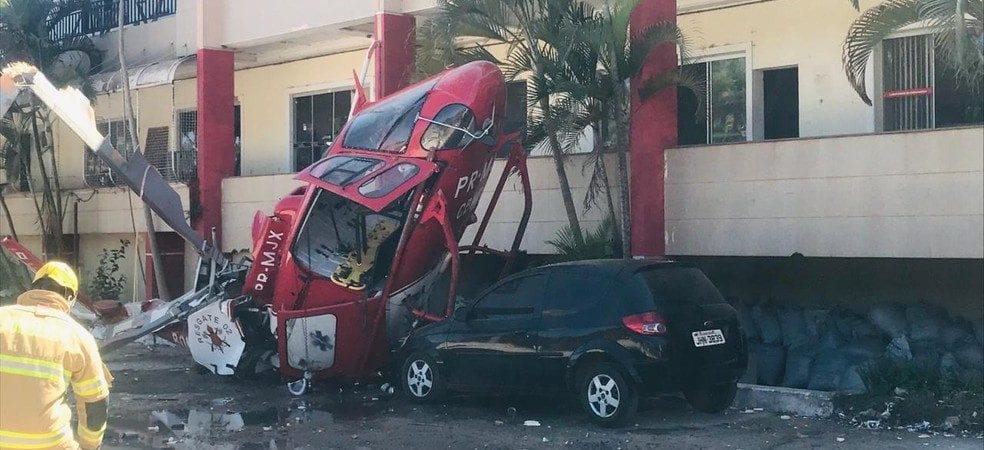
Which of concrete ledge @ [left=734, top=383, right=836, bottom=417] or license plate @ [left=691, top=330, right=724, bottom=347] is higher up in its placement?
license plate @ [left=691, top=330, right=724, bottom=347]

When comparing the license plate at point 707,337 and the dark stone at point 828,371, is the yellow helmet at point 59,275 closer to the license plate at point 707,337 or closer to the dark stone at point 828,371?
the license plate at point 707,337

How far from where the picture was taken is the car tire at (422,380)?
11.1 metres

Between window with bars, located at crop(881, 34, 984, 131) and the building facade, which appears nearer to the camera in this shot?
the building facade

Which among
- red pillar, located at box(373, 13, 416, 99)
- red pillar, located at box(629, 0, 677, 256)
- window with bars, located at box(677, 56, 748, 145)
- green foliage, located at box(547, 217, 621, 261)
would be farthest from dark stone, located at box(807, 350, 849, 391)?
red pillar, located at box(373, 13, 416, 99)

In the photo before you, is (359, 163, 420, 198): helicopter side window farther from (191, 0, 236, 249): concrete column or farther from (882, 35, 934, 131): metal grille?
(191, 0, 236, 249): concrete column

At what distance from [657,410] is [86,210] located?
15.0 meters

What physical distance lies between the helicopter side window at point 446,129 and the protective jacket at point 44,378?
278 inches

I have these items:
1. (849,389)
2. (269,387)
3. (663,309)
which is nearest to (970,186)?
(849,389)

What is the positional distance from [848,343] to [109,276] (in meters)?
16.0

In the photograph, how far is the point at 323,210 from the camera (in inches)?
486

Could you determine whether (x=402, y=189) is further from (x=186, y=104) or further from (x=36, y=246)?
(x=36, y=246)

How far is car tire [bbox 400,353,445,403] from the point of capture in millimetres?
11133

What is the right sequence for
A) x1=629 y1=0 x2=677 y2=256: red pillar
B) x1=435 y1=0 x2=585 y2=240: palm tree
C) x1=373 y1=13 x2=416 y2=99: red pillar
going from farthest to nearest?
x1=373 y1=13 x2=416 y2=99: red pillar, x1=629 y1=0 x2=677 y2=256: red pillar, x1=435 y1=0 x2=585 y2=240: palm tree

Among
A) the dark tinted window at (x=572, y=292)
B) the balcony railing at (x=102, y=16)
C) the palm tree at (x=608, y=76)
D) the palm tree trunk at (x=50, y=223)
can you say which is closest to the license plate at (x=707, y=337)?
the dark tinted window at (x=572, y=292)
